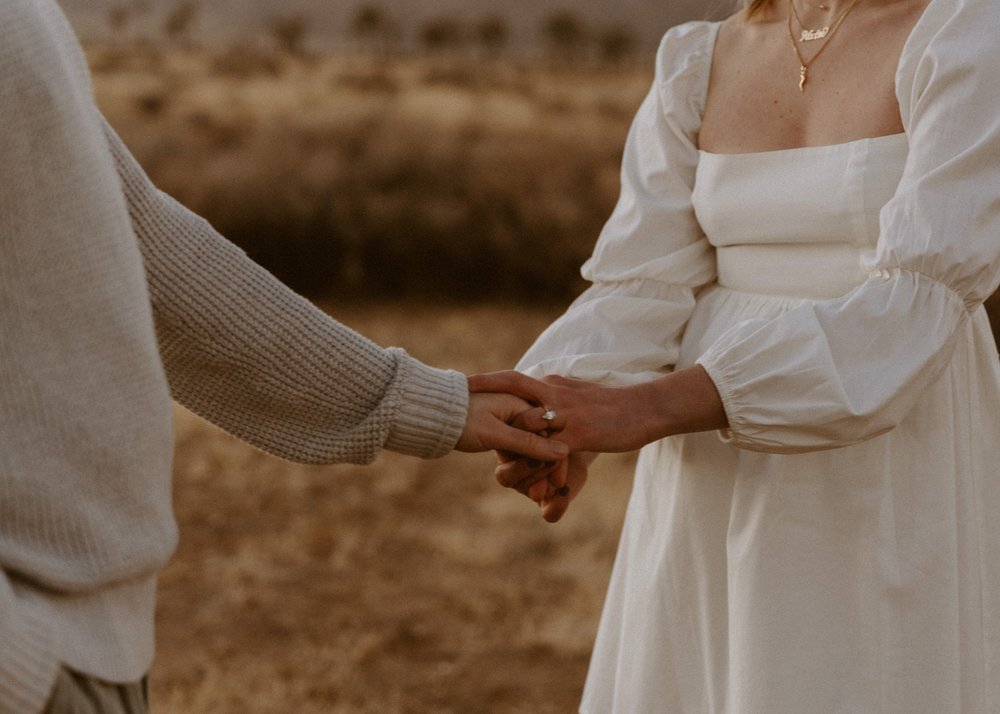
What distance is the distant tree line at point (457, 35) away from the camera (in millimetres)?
15320

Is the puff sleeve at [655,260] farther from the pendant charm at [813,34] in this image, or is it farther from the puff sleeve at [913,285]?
the puff sleeve at [913,285]

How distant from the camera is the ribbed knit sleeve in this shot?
1591mm

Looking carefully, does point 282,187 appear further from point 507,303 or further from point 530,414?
point 530,414

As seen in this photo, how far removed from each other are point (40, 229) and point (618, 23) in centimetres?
1513

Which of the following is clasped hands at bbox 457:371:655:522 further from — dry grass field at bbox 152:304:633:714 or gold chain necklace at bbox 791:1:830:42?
dry grass field at bbox 152:304:633:714

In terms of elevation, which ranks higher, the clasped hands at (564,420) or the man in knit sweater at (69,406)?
the clasped hands at (564,420)

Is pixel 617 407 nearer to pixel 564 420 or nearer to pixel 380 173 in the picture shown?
pixel 564 420

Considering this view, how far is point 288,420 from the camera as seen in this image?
175 centimetres

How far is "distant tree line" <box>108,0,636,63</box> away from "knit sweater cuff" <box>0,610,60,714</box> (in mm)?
14827

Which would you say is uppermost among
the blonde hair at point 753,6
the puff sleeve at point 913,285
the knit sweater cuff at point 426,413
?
the blonde hair at point 753,6

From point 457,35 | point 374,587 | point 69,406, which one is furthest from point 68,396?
point 457,35

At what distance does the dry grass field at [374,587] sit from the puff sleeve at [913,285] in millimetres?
2456

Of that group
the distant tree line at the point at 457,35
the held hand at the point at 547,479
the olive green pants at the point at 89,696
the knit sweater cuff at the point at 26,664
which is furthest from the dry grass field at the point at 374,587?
the distant tree line at the point at 457,35

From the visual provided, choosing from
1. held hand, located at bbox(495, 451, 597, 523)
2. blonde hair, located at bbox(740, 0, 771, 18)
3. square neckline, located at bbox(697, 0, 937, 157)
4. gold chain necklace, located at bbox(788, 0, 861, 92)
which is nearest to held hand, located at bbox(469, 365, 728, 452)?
held hand, located at bbox(495, 451, 597, 523)
